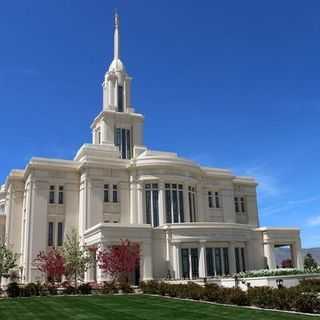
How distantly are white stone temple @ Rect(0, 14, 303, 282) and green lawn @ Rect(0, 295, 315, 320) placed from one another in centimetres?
1538

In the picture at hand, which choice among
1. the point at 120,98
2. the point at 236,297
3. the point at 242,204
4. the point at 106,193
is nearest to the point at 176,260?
the point at 106,193

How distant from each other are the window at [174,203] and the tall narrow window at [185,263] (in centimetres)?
478

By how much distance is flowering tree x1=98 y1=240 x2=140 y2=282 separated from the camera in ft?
107

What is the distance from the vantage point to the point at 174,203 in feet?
146

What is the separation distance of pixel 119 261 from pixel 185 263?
8455mm

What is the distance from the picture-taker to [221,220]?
50438 millimetres

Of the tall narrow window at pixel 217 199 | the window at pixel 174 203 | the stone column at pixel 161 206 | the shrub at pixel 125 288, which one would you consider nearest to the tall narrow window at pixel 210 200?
the tall narrow window at pixel 217 199

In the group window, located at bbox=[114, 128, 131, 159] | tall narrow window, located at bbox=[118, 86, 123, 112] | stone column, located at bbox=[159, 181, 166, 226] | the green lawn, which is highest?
→ tall narrow window, located at bbox=[118, 86, 123, 112]

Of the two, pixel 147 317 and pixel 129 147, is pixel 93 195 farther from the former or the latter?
pixel 147 317

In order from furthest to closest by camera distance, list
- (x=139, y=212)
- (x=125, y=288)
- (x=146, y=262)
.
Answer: (x=139, y=212)
(x=146, y=262)
(x=125, y=288)

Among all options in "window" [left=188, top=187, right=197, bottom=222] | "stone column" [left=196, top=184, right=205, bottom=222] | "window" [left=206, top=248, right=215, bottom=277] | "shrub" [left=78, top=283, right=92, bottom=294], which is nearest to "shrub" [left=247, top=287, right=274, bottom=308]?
"shrub" [left=78, top=283, right=92, bottom=294]

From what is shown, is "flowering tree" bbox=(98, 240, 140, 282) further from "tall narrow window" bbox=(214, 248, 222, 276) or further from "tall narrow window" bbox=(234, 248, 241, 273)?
"tall narrow window" bbox=(234, 248, 241, 273)

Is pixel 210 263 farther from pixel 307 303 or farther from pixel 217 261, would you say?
pixel 307 303

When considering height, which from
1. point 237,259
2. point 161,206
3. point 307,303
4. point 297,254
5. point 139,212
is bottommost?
point 307,303
